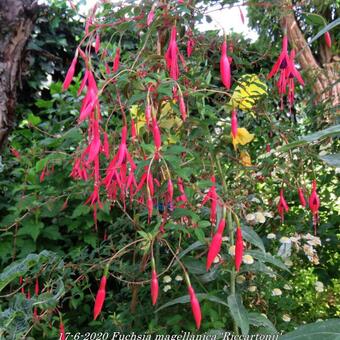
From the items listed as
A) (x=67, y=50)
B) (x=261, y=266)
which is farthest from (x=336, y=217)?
(x=67, y=50)

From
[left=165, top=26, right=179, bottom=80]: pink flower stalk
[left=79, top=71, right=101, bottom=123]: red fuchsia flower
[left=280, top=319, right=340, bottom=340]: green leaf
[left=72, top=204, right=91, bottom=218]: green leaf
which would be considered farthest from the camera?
[left=72, top=204, right=91, bottom=218]: green leaf

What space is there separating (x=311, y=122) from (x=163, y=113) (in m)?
0.95

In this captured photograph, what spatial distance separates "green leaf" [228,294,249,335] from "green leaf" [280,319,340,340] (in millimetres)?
306

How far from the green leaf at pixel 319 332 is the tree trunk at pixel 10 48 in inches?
32.7

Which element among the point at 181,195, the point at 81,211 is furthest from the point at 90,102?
the point at 81,211

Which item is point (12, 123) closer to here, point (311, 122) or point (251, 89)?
point (251, 89)

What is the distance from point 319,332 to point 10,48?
0.92 metres

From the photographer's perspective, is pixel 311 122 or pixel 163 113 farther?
pixel 311 122

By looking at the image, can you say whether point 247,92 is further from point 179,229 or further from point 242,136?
point 179,229

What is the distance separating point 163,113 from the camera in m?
0.92

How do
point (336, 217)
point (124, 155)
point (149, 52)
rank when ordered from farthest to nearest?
1. point (336, 217)
2. point (149, 52)
3. point (124, 155)

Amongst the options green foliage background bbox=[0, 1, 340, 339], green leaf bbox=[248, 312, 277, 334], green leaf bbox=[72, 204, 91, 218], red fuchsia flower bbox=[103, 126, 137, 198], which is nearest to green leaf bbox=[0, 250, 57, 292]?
green foliage background bbox=[0, 1, 340, 339]

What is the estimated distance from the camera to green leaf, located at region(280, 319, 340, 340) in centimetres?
44

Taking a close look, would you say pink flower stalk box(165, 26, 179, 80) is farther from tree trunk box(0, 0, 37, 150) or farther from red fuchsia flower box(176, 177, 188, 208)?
tree trunk box(0, 0, 37, 150)
